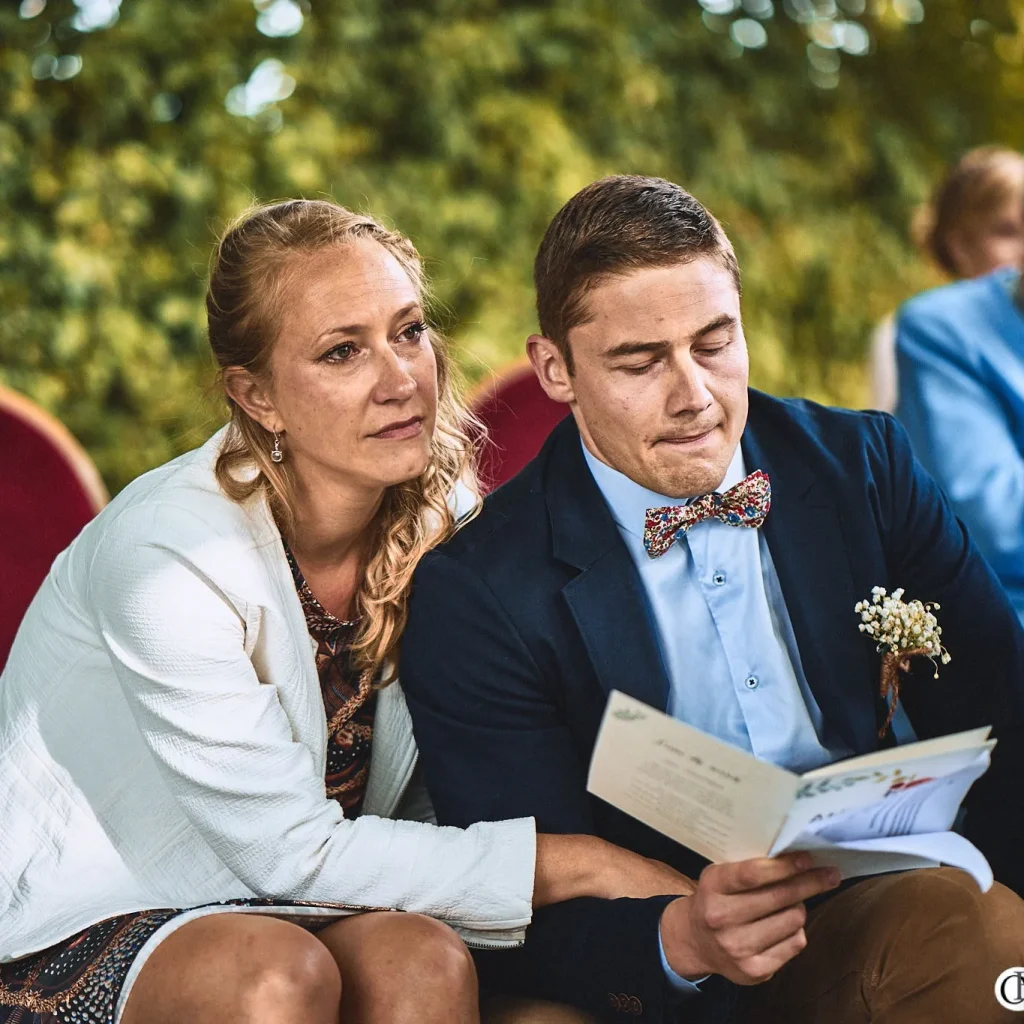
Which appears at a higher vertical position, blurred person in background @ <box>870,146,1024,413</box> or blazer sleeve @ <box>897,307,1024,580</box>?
blurred person in background @ <box>870,146,1024,413</box>

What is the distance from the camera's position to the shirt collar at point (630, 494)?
1.80m

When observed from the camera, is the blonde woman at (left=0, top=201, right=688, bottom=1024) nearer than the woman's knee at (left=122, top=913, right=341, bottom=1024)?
No

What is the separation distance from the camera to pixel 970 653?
1.80 m

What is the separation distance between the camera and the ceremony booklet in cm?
122

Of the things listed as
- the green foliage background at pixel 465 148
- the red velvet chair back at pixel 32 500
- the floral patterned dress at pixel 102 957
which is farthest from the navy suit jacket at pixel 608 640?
the green foliage background at pixel 465 148

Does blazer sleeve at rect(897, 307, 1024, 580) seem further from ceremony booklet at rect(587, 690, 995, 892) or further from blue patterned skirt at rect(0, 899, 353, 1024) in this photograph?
blue patterned skirt at rect(0, 899, 353, 1024)

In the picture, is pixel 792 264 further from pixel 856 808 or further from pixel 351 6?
pixel 856 808

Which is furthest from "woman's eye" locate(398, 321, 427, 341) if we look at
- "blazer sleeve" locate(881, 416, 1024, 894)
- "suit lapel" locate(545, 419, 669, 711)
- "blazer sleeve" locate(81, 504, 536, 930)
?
"blazer sleeve" locate(881, 416, 1024, 894)

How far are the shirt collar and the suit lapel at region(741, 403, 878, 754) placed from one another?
0.20ft

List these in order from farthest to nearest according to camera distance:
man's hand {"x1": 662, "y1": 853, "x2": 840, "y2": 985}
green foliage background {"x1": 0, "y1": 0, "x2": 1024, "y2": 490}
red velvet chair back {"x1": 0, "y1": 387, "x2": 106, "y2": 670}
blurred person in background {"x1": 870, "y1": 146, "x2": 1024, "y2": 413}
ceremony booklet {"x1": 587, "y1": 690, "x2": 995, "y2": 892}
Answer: blurred person in background {"x1": 870, "y1": 146, "x2": 1024, "y2": 413}, green foliage background {"x1": 0, "y1": 0, "x2": 1024, "y2": 490}, red velvet chair back {"x1": 0, "y1": 387, "x2": 106, "y2": 670}, man's hand {"x1": 662, "y1": 853, "x2": 840, "y2": 985}, ceremony booklet {"x1": 587, "y1": 690, "x2": 995, "y2": 892}

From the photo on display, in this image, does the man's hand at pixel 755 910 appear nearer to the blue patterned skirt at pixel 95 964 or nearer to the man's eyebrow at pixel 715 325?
the blue patterned skirt at pixel 95 964

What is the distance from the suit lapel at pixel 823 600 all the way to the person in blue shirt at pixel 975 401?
0.83 meters

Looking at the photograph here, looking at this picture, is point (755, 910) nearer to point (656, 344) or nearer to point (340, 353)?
point (656, 344)

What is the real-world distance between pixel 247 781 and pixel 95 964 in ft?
0.86
